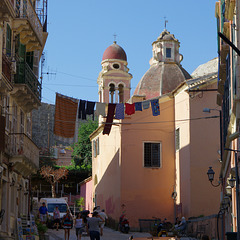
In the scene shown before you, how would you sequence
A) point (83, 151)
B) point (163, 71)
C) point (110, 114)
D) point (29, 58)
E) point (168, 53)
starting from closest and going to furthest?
point (29, 58) → point (110, 114) → point (163, 71) → point (168, 53) → point (83, 151)

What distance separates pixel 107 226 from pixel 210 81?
41.2 feet

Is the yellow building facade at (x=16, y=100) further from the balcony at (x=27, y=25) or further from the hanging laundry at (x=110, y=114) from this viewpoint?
the hanging laundry at (x=110, y=114)

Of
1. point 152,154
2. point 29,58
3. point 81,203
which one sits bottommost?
point 81,203

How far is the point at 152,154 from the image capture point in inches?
1390

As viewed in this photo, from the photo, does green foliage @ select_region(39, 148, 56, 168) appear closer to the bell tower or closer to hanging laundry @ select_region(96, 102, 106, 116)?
the bell tower

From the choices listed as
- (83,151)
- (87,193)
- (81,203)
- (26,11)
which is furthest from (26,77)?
(83,151)

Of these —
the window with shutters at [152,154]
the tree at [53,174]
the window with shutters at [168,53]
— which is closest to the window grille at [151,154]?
the window with shutters at [152,154]

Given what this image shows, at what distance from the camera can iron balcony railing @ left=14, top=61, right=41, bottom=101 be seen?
22562 mm

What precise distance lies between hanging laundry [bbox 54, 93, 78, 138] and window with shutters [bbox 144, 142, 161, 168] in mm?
7929

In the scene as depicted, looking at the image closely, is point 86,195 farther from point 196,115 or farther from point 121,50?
point 196,115

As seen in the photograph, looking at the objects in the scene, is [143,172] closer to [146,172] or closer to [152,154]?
[146,172]

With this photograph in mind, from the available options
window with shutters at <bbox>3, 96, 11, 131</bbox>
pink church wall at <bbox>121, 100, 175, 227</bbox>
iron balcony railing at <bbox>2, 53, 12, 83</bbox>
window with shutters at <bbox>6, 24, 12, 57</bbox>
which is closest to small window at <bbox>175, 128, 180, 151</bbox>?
pink church wall at <bbox>121, 100, 175, 227</bbox>

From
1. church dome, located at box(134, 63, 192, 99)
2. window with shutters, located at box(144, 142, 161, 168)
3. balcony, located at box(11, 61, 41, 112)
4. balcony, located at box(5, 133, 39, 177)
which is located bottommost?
balcony, located at box(5, 133, 39, 177)

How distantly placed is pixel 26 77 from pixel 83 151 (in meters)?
39.7
